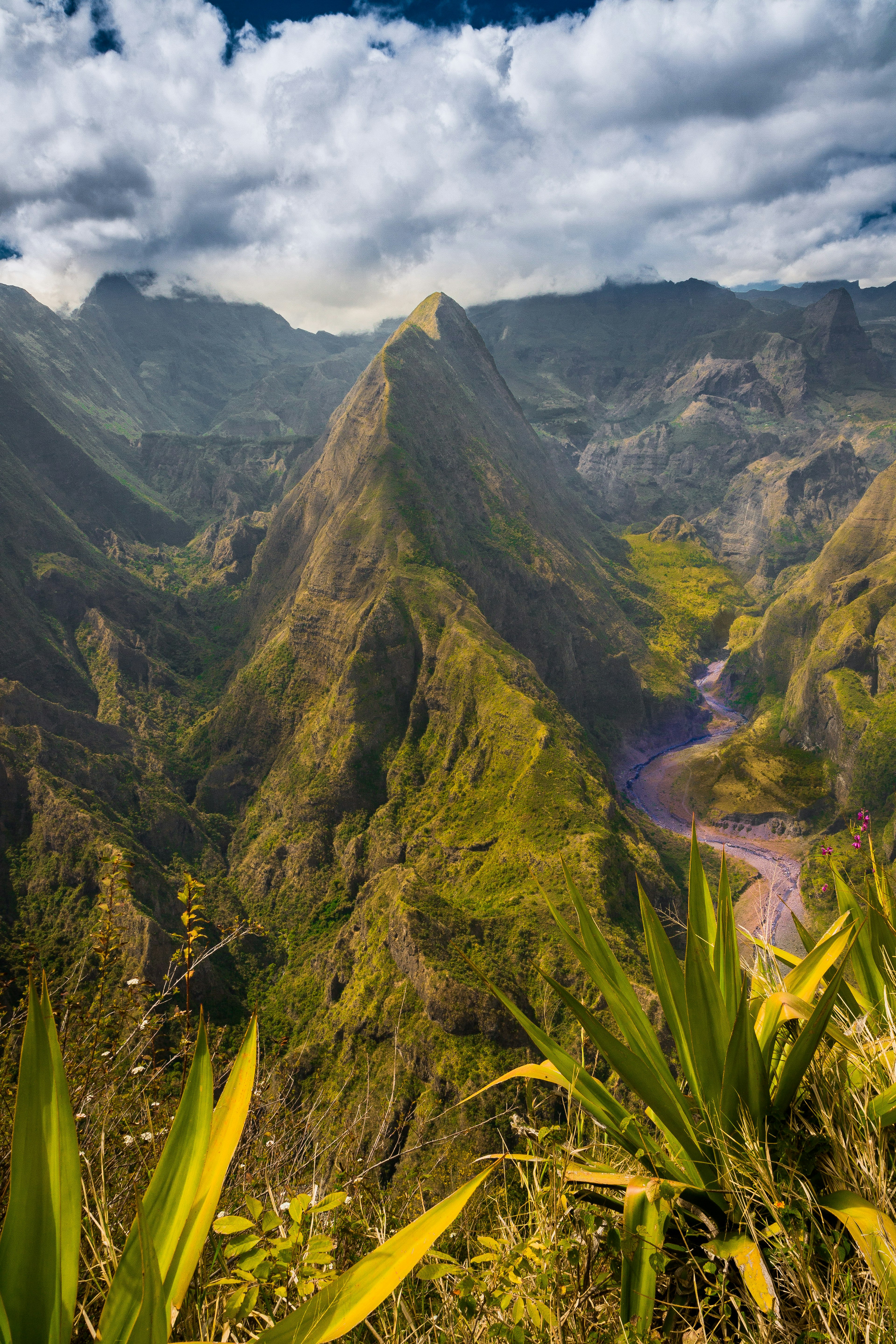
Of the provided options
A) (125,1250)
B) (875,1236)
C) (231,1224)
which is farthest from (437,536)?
(125,1250)

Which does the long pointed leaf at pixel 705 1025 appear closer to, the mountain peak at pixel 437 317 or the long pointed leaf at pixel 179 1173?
the long pointed leaf at pixel 179 1173

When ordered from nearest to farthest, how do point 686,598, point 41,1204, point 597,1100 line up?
1. point 41,1204
2. point 597,1100
3. point 686,598

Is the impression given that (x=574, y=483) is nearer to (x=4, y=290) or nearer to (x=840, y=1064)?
(x=4, y=290)

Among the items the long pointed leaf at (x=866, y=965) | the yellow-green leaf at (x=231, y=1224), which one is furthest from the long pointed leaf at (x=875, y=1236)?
the yellow-green leaf at (x=231, y=1224)

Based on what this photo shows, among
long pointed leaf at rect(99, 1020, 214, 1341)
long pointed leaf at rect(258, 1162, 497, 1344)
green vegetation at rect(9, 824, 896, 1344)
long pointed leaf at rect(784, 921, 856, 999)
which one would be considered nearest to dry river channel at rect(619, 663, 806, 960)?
long pointed leaf at rect(784, 921, 856, 999)

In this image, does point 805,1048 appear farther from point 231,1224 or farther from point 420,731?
point 420,731

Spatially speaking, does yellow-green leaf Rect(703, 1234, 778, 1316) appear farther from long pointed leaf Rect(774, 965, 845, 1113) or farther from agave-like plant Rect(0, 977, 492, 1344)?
agave-like plant Rect(0, 977, 492, 1344)
